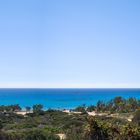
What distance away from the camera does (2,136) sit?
102ft

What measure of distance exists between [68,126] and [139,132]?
21227 millimetres

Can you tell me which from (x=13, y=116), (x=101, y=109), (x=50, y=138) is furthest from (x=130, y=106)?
(x=50, y=138)

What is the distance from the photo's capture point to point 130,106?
8825 centimetres

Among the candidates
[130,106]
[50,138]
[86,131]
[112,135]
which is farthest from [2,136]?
[130,106]

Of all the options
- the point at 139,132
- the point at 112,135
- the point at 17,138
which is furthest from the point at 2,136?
the point at 139,132

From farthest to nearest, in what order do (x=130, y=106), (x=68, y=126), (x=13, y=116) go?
(x=130, y=106), (x=13, y=116), (x=68, y=126)

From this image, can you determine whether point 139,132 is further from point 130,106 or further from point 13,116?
point 130,106

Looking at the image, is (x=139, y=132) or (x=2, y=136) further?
(x=2, y=136)

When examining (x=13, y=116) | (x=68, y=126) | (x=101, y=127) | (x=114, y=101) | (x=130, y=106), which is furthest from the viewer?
(x=114, y=101)

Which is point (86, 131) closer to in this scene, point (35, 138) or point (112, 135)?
point (112, 135)

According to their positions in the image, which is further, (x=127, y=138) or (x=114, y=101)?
(x=114, y=101)

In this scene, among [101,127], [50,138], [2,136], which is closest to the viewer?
[101,127]

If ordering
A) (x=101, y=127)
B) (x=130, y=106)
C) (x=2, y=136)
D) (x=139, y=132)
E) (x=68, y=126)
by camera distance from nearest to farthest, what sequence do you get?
1. (x=139, y=132)
2. (x=101, y=127)
3. (x=2, y=136)
4. (x=68, y=126)
5. (x=130, y=106)

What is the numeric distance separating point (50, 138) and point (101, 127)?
641cm
